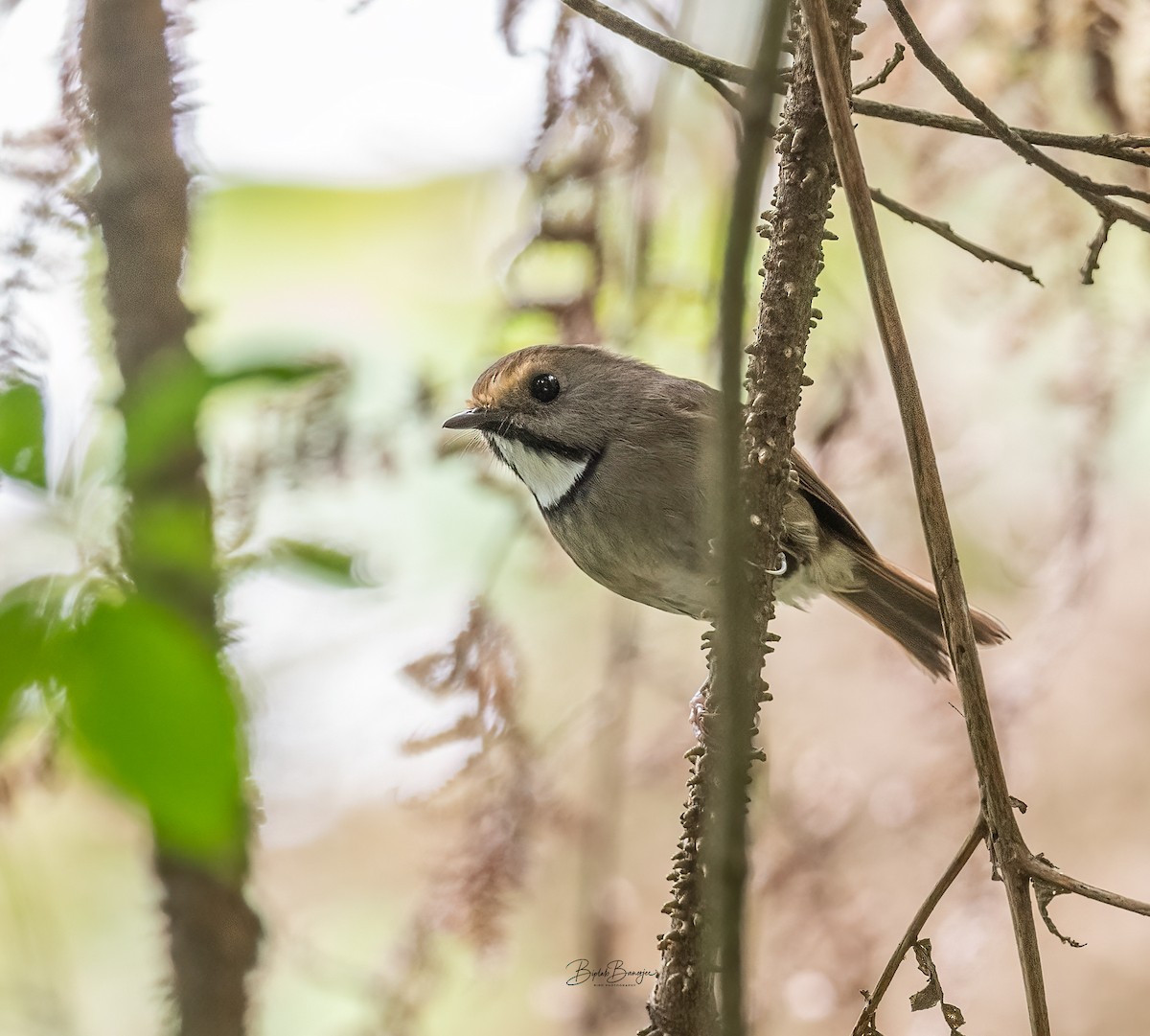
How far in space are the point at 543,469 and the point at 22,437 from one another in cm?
183

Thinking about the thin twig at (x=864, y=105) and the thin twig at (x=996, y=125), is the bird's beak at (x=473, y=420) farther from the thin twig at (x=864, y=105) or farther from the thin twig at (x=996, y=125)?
the thin twig at (x=996, y=125)

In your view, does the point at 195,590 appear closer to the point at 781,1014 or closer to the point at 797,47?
the point at 797,47

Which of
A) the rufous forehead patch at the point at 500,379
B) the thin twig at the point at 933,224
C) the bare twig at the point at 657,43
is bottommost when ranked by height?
the rufous forehead patch at the point at 500,379

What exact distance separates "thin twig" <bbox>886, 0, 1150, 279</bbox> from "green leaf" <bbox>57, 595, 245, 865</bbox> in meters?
1.12

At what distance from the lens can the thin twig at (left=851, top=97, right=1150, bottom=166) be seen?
1509 mm

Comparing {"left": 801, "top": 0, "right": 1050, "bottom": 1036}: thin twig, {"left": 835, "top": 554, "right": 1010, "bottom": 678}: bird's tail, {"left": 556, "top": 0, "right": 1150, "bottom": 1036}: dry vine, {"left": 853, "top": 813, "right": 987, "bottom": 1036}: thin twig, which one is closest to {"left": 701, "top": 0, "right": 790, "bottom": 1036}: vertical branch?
{"left": 556, "top": 0, "right": 1150, "bottom": 1036}: dry vine

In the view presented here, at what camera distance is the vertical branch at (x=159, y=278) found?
168 cm

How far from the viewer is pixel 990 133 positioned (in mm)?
1548

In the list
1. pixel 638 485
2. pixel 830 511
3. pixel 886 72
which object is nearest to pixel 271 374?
pixel 886 72

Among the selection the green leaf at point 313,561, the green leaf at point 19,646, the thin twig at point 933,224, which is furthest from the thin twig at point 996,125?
the green leaf at point 19,646

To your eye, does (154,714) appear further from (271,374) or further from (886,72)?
(886,72)

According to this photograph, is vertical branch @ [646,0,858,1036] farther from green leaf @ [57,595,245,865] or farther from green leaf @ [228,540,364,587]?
green leaf @ [57,595,245,865]

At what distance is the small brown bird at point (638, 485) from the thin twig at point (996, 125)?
0.90 m

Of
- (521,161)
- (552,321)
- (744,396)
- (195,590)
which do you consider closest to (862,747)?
(552,321)
